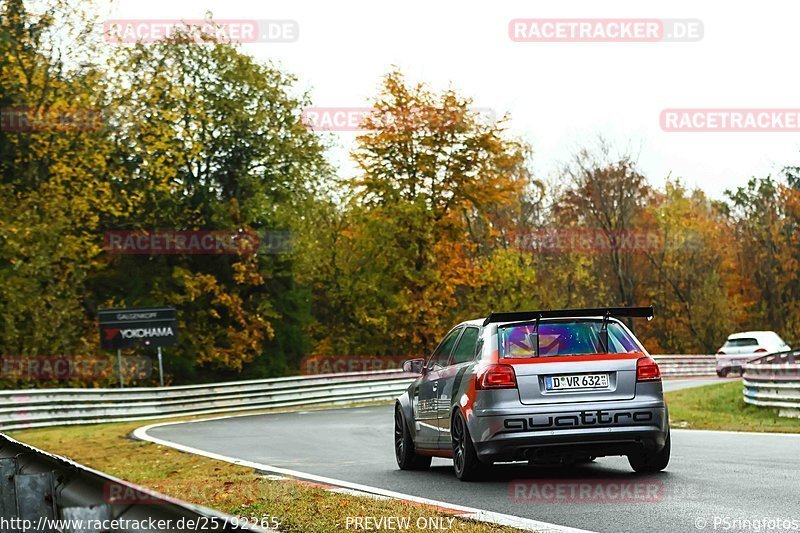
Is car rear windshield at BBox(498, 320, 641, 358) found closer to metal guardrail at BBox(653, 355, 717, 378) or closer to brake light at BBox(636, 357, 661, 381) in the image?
brake light at BBox(636, 357, 661, 381)

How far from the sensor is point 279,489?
10516mm

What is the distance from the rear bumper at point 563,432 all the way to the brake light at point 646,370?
251 mm

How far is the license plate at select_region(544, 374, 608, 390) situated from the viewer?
10516 millimetres

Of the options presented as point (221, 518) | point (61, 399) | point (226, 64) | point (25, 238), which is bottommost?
point (61, 399)

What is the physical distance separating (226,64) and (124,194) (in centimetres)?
1411

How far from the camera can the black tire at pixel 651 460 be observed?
11.0 m

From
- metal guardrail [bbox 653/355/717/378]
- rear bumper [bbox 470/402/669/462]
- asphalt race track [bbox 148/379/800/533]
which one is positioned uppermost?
rear bumper [bbox 470/402/669/462]

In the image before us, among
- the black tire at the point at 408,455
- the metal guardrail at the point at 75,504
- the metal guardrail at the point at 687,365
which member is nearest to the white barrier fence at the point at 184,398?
the black tire at the point at 408,455

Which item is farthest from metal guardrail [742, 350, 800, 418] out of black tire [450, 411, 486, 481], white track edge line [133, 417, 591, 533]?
black tire [450, 411, 486, 481]

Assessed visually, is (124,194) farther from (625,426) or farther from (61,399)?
(625,426)

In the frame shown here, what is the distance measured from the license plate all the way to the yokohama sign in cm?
2641

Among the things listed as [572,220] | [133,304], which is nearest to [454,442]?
[133,304]

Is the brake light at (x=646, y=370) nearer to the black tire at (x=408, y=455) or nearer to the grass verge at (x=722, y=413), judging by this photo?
the black tire at (x=408, y=455)

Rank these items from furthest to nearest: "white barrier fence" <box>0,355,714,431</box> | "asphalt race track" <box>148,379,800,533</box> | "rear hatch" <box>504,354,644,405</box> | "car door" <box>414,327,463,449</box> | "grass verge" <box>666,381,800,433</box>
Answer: "white barrier fence" <box>0,355,714,431</box> < "grass verge" <box>666,381,800,433</box> < "car door" <box>414,327,463,449</box> < "rear hatch" <box>504,354,644,405</box> < "asphalt race track" <box>148,379,800,533</box>
